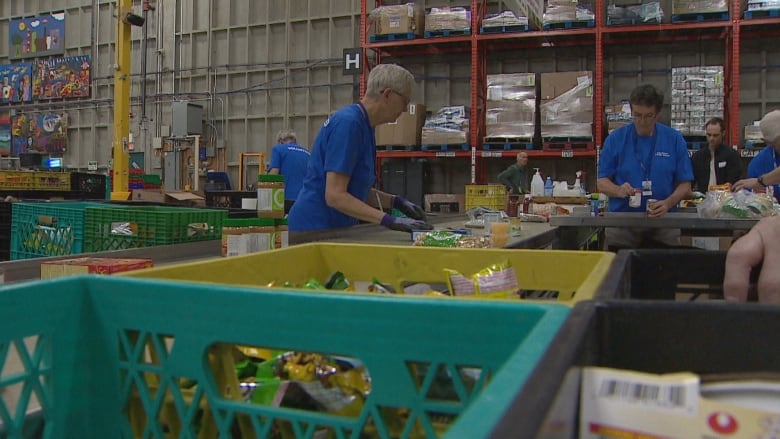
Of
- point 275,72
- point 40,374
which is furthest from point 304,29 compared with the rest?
point 40,374

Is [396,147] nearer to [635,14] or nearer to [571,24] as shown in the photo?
[571,24]

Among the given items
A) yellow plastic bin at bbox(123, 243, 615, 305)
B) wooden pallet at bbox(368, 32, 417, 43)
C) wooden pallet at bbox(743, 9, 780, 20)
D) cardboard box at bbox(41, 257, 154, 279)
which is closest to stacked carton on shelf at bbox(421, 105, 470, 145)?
wooden pallet at bbox(368, 32, 417, 43)

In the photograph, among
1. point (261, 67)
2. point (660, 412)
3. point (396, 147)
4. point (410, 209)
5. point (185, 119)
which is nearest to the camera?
point (660, 412)

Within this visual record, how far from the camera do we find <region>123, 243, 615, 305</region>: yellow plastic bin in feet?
3.67

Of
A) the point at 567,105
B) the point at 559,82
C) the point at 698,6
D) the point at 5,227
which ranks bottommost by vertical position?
the point at 5,227

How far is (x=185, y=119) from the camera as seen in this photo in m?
10.3

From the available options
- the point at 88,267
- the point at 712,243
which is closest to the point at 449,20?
the point at 712,243

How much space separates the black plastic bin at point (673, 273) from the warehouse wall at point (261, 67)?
24.7 feet

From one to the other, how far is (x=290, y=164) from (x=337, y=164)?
11.1ft

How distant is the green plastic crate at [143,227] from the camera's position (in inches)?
97.7

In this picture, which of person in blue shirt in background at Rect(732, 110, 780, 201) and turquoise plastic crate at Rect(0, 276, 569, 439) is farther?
person in blue shirt in background at Rect(732, 110, 780, 201)

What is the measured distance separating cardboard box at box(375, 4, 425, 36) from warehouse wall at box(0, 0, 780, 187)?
3.55ft

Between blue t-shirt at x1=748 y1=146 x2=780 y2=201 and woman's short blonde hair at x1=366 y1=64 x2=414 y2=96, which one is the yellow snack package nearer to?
woman's short blonde hair at x1=366 y1=64 x2=414 y2=96

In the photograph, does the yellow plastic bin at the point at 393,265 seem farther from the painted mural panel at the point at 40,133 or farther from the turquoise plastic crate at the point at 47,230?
the painted mural panel at the point at 40,133
